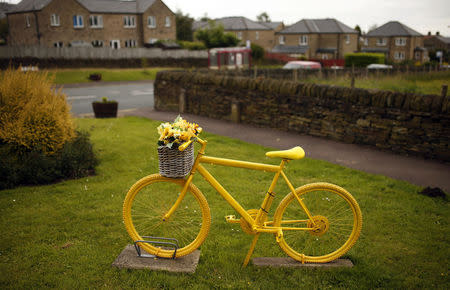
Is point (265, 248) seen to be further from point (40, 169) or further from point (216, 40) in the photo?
point (216, 40)

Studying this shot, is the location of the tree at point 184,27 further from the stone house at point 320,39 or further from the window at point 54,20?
the window at point 54,20

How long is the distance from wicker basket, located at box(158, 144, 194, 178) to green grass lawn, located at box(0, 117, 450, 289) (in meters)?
1.06

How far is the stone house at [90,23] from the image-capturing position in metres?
41.3

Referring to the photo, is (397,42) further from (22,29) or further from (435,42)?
(22,29)

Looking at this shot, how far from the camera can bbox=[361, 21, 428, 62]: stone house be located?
67.6 m

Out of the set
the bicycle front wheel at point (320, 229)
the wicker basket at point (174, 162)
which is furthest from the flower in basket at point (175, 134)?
the bicycle front wheel at point (320, 229)

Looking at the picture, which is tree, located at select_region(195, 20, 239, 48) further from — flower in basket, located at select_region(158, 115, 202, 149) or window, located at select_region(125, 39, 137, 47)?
flower in basket, located at select_region(158, 115, 202, 149)

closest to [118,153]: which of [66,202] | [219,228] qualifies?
[66,202]

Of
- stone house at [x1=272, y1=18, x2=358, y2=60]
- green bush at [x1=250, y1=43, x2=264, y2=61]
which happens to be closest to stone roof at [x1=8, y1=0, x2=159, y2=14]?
green bush at [x1=250, y1=43, x2=264, y2=61]

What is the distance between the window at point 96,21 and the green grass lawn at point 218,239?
42752 mm

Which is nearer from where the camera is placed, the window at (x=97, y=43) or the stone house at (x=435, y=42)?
the window at (x=97, y=43)

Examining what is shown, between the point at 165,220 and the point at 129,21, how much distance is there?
160ft

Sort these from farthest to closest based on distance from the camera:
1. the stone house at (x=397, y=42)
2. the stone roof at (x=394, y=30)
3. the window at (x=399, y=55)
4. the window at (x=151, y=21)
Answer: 1. the window at (x=399, y=55)
2. the stone roof at (x=394, y=30)
3. the stone house at (x=397, y=42)
4. the window at (x=151, y=21)

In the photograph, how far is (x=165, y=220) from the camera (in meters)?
3.82
